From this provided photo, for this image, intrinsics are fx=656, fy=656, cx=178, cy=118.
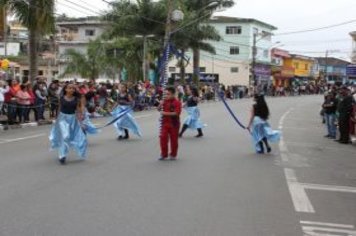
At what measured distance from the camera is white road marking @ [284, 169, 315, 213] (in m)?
8.66

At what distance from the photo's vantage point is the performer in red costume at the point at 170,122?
13672mm

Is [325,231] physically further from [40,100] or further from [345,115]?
[40,100]

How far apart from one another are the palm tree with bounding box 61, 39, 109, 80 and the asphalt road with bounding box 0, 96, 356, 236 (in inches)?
1674

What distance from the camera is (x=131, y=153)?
14.5 m

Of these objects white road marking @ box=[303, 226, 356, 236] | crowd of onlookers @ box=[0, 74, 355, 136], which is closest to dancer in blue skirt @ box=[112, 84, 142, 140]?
crowd of onlookers @ box=[0, 74, 355, 136]

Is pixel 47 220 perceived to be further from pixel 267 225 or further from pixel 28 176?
pixel 28 176

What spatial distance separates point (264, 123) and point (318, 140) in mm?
5817

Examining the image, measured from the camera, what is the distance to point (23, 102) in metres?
24.0

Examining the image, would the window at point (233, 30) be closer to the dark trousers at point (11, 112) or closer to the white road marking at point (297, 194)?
the dark trousers at point (11, 112)

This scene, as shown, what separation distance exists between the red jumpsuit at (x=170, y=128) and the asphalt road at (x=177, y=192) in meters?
0.34

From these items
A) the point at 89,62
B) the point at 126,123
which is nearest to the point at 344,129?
the point at 126,123

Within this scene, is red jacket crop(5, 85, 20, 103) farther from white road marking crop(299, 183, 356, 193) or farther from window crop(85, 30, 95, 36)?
window crop(85, 30, 95, 36)

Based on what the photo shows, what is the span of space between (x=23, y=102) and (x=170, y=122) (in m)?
11.5

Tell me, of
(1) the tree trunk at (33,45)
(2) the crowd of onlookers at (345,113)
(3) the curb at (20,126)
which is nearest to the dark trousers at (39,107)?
(3) the curb at (20,126)
